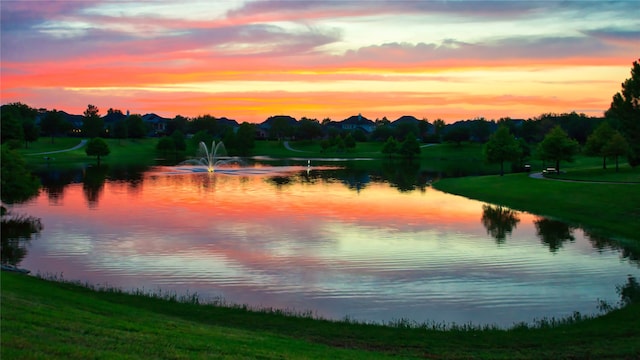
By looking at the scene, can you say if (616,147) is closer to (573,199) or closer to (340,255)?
(573,199)

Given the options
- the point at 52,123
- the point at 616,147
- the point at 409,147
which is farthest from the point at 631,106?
the point at 52,123

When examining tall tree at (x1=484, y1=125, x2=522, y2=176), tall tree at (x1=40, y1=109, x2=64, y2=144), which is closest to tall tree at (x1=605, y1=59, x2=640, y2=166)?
tall tree at (x1=484, y1=125, x2=522, y2=176)

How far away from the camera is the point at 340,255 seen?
32.5 m

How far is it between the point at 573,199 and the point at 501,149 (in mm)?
28987

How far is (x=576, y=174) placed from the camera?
2778 inches

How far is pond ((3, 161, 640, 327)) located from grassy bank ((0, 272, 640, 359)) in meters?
2.28

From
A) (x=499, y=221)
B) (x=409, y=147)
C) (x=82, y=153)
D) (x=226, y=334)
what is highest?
(x=409, y=147)

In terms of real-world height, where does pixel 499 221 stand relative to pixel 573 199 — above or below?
below

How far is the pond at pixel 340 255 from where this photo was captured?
24250 millimetres

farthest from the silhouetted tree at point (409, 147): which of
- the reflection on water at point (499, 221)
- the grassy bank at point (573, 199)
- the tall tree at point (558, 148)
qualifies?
the reflection on water at point (499, 221)

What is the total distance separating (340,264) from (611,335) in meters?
14.0

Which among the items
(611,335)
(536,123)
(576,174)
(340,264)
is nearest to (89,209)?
(340,264)

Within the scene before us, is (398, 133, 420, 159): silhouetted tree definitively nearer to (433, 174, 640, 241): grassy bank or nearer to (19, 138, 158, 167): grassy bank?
(19, 138, 158, 167): grassy bank

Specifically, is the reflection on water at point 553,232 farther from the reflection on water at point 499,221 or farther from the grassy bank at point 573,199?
the reflection on water at point 499,221
